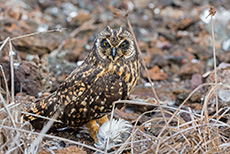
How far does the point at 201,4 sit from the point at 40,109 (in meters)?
7.20

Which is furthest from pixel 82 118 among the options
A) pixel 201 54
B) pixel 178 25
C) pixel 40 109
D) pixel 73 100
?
pixel 178 25

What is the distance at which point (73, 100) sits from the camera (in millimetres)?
3711

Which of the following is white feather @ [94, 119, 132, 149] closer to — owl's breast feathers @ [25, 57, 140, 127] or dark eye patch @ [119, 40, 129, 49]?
owl's breast feathers @ [25, 57, 140, 127]

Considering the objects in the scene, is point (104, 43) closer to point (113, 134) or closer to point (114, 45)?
point (114, 45)

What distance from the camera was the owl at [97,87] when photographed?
12.1 feet

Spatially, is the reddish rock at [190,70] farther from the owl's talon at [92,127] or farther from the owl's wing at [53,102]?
the owl's wing at [53,102]

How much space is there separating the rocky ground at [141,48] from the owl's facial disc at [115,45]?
1.85 ft

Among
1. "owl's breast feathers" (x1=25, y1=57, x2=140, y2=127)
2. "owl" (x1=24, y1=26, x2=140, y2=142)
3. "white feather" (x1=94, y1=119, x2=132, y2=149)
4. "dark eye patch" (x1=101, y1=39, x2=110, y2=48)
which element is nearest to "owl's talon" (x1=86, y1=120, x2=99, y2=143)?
"owl" (x1=24, y1=26, x2=140, y2=142)

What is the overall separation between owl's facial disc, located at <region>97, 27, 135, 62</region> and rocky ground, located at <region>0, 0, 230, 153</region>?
563mm

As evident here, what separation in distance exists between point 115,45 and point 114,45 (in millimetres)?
12

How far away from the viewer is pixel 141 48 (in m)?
7.22

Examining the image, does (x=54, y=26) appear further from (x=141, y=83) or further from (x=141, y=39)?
(x=141, y=83)

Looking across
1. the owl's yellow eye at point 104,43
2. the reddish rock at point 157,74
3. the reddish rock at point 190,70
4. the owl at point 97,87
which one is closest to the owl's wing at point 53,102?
the owl at point 97,87

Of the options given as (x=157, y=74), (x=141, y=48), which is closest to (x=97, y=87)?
(x=157, y=74)
